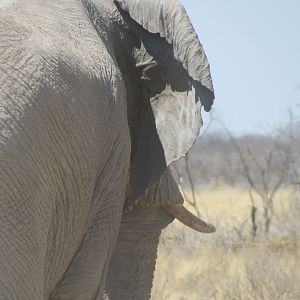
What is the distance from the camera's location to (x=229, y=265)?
24.9ft

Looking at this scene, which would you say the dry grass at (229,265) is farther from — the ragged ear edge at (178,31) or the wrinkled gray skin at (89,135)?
the ragged ear edge at (178,31)

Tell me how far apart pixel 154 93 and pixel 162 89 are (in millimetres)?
45

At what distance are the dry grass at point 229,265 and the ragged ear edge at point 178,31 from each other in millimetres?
3086

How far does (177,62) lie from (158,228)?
2.19 feet

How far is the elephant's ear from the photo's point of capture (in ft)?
9.46

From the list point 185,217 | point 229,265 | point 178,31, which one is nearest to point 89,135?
point 178,31

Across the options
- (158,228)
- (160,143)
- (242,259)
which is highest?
(160,143)

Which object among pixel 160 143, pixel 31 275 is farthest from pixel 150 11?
pixel 31 275

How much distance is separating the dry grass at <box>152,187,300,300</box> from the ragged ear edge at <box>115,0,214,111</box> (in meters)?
3.09

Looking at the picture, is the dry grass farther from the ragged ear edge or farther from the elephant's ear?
the ragged ear edge

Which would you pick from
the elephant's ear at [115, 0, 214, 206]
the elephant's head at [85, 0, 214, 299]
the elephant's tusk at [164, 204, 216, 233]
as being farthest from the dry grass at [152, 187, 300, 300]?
the elephant's ear at [115, 0, 214, 206]

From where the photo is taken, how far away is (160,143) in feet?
10.4

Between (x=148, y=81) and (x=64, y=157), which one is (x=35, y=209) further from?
(x=148, y=81)

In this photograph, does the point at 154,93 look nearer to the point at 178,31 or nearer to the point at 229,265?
the point at 178,31
